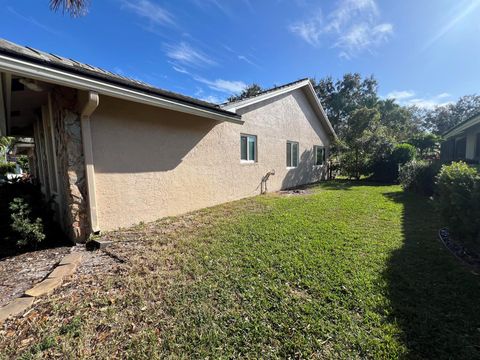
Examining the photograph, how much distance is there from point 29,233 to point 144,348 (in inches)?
157

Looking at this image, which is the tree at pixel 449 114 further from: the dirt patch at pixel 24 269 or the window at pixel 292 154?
the dirt patch at pixel 24 269

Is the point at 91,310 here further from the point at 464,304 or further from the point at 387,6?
the point at 387,6

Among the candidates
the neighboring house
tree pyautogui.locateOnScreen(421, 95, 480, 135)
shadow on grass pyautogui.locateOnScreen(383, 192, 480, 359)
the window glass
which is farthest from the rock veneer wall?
tree pyautogui.locateOnScreen(421, 95, 480, 135)

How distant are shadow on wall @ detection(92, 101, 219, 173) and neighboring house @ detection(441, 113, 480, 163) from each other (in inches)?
478

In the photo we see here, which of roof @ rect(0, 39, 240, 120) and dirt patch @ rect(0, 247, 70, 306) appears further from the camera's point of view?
dirt patch @ rect(0, 247, 70, 306)

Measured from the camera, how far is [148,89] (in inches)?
184

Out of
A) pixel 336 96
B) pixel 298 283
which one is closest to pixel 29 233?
pixel 298 283

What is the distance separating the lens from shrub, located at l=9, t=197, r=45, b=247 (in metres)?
4.16

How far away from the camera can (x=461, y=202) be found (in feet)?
13.2

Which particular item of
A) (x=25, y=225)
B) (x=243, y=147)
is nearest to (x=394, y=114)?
(x=243, y=147)

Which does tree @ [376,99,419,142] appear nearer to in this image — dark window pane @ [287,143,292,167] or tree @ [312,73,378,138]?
tree @ [312,73,378,138]

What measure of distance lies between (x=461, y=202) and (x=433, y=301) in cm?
241

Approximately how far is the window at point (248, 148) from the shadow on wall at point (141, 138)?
2605 mm

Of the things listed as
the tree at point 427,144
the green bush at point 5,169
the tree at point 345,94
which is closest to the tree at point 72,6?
the green bush at point 5,169
